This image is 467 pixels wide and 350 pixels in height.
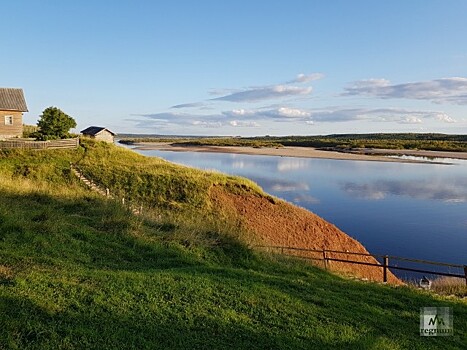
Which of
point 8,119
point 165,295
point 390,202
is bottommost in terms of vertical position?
point 390,202

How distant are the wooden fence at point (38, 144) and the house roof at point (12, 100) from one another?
6118 millimetres

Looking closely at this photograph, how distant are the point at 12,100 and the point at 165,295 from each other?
132 feet

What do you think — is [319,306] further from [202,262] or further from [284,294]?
[202,262]

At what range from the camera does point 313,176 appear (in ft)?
194

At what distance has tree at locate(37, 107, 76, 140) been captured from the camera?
42844 millimetres

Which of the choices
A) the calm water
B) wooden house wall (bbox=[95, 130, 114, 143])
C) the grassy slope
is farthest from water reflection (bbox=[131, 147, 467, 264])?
wooden house wall (bbox=[95, 130, 114, 143])

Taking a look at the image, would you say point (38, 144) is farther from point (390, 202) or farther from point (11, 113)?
point (390, 202)

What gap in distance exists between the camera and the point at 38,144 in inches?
1406

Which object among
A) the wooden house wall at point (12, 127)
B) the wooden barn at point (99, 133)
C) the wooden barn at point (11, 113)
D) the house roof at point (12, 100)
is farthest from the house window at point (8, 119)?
the wooden barn at point (99, 133)

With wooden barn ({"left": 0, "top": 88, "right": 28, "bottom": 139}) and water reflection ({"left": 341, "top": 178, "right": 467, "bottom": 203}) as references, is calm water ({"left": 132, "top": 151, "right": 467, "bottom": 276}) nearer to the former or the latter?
water reflection ({"left": 341, "top": 178, "right": 467, "bottom": 203})

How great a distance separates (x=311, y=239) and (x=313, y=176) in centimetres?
3183

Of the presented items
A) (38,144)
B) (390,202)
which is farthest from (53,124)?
(390,202)

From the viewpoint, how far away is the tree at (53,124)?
141 ft

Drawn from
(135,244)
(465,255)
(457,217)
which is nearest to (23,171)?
(135,244)
